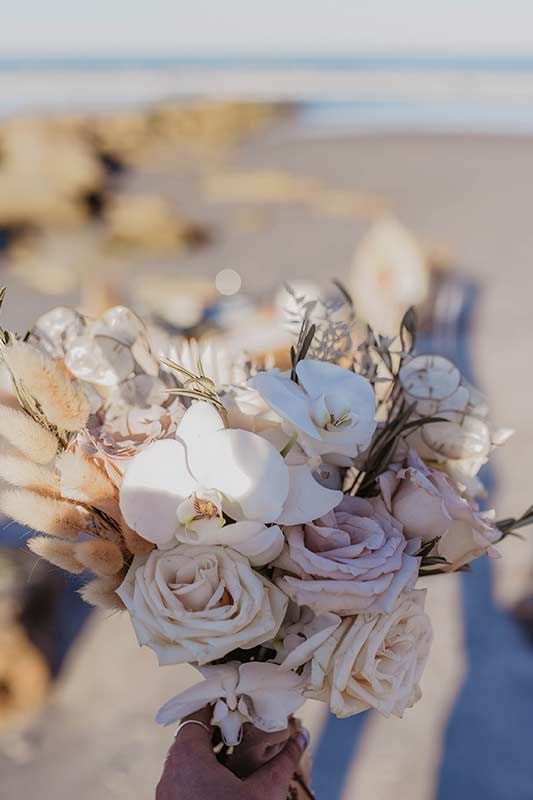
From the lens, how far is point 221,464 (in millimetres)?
782

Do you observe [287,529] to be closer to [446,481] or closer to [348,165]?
[446,481]

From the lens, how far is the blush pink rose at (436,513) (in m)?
0.85

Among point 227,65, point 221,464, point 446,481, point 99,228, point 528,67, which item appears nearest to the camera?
point 221,464

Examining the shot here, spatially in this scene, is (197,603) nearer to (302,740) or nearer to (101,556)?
(101,556)

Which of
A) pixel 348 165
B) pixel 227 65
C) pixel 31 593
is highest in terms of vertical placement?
pixel 227 65

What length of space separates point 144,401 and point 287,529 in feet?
0.87

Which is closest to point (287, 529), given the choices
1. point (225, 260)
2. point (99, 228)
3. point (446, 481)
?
point (446, 481)

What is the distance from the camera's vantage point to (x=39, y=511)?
31.1 inches

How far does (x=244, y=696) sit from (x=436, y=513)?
304mm

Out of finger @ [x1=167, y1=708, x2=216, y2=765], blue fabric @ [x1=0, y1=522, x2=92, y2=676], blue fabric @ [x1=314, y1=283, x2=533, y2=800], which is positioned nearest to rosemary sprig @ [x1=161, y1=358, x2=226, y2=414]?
finger @ [x1=167, y1=708, x2=216, y2=765]

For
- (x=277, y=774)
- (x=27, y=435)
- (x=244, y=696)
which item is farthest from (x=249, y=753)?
(x=27, y=435)

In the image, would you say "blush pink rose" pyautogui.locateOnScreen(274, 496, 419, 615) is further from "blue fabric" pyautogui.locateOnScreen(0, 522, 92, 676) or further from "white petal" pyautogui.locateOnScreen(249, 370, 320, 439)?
"blue fabric" pyautogui.locateOnScreen(0, 522, 92, 676)

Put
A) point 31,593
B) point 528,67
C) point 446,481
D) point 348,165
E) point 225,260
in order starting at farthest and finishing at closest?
1. point 528,67
2. point 348,165
3. point 225,260
4. point 31,593
5. point 446,481

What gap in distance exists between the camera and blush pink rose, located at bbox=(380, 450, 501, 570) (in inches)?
33.6
